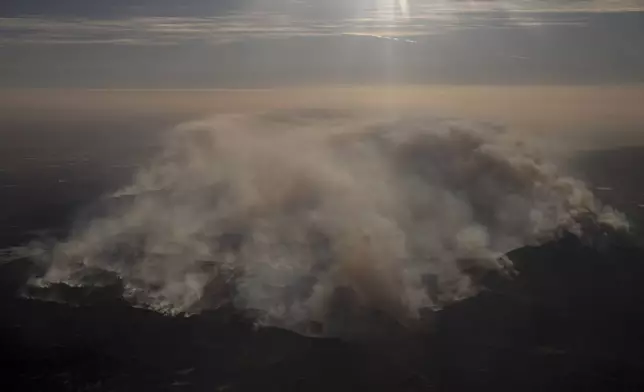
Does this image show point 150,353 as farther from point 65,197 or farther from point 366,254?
point 366,254

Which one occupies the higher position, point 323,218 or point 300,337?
point 323,218

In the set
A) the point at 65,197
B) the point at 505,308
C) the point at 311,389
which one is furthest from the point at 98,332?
the point at 505,308

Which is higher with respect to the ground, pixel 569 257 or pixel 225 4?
pixel 225 4
